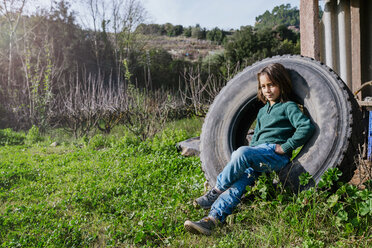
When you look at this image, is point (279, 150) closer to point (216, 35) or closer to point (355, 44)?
point (355, 44)

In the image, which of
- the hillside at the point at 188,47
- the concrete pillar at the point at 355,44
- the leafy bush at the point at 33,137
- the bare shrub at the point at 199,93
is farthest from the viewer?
the hillside at the point at 188,47

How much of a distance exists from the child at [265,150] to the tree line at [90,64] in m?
5.28

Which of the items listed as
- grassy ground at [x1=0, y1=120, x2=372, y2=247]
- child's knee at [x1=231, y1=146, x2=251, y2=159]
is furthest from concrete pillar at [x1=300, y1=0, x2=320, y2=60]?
child's knee at [x1=231, y1=146, x2=251, y2=159]

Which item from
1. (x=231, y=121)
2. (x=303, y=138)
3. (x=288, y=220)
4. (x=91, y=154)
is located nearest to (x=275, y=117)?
(x=303, y=138)

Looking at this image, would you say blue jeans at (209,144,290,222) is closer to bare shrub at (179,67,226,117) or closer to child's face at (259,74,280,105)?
child's face at (259,74,280,105)

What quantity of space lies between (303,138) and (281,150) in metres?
0.20

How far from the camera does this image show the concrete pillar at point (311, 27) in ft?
15.4

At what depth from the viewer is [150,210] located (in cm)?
286

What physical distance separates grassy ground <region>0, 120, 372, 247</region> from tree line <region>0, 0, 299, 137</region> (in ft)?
12.8

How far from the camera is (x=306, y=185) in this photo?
8.02 ft

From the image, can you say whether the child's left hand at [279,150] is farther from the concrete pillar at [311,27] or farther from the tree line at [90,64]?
the tree line at [90,64]

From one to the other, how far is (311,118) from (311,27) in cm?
267

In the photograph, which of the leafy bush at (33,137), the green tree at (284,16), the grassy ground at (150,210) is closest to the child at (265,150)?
the grassy ground at (150,210)

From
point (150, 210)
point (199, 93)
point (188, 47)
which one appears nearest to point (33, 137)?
point (199, 93)
